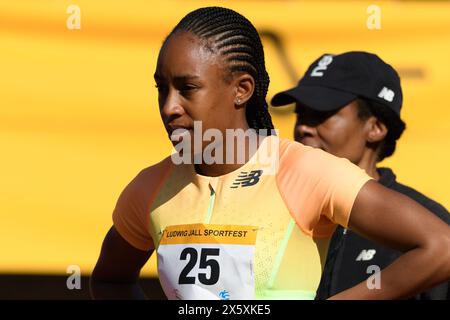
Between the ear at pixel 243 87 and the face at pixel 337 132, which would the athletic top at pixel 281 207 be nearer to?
the ear at pixel 243 87

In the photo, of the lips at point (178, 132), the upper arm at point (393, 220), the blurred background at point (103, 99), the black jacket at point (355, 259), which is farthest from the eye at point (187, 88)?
the blurred background at point (103, 99)

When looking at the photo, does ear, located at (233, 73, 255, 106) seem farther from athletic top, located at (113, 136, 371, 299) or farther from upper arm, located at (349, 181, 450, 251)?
upper arm, located at (349, 181, 450, 251)

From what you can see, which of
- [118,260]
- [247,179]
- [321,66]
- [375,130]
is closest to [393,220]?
[247,179]

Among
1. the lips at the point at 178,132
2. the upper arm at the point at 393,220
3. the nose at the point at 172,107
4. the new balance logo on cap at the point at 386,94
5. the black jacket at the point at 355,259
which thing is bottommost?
the black jacket at the point at 355,259

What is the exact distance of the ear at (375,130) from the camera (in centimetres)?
441

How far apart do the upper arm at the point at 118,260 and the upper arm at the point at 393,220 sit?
89 cm

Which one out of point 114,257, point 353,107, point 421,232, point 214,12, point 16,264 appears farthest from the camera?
point 16,264

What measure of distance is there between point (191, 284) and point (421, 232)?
2.23 feet

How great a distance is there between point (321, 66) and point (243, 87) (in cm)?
148

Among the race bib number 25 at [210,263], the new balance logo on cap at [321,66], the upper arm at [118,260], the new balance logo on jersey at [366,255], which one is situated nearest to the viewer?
the race bib number 25 at [210,263]

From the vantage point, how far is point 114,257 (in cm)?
357
